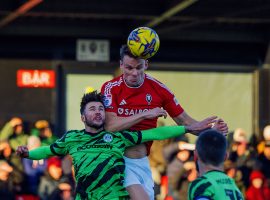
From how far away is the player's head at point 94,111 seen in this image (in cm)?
991

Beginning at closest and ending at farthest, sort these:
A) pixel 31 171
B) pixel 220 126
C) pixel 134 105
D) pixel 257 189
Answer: pixel 220 126 → pixel 134 105 → pixel 257 189 → pixel 31 171

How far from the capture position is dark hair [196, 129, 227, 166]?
7445mm

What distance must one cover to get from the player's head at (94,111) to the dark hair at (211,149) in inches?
97.5

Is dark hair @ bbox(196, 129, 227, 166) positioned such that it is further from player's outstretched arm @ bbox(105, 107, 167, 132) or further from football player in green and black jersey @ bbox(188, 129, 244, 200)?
player's outstretched arm @ bbox(105, 107, 167, 132)

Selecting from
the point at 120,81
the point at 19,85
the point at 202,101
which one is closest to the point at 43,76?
the point at 19,85

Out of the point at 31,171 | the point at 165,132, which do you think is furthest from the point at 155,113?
the point at 31,171

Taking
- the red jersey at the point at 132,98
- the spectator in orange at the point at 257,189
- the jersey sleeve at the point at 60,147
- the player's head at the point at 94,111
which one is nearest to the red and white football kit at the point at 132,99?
the red jersey at the point at 132,98

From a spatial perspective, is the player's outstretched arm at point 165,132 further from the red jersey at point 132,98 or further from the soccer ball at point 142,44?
the soccer ball at point 142,44

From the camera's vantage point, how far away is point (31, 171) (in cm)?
1942

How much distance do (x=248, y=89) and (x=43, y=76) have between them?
457cm

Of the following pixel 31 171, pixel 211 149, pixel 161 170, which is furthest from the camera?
pixel 31 171

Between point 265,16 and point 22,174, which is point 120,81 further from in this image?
point 265,16

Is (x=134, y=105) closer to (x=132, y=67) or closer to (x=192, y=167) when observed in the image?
(x=132, y=67)

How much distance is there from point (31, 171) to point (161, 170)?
8.51 feet
